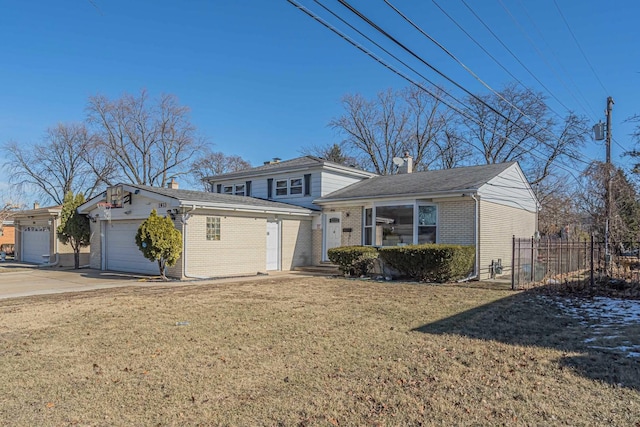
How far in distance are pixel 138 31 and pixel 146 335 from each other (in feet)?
25.4

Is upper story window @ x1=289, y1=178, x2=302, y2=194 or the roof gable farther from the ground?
upper story window @ x1=289, y1=178, x2=302, y2=194

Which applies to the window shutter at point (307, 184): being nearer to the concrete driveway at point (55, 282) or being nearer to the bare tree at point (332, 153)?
the concrete driveway at point (55, 282)

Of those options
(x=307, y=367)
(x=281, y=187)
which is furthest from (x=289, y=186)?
(x=307, y=367)

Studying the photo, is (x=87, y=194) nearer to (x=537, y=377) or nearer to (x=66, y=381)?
(x=66, y=381)

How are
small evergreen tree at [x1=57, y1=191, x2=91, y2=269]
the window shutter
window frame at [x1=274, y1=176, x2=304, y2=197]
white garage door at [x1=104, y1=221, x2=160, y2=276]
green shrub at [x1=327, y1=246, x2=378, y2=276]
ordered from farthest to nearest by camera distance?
window frame at [x1=274, y1=176, x2=304, y2=197], the window shutter, small evergreen tree at [x1=57, y1=191, x2=91, y2=269], white garage door at [x1=104, y1=221, x2=160, y2=276], green shrub at [x1=327, y1=246, x2=378, y2=276]

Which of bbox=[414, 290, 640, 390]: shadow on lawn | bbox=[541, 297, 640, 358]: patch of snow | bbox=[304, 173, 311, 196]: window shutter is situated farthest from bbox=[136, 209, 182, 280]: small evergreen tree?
bbox=[541, 297, 640, 358]: patch of snow

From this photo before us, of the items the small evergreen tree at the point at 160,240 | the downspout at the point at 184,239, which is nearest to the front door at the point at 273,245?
the downspout at the point at 184,239

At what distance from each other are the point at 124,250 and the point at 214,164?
28.8 metres

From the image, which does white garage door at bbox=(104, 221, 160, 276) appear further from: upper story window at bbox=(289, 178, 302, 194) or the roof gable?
upper story window at bbox=(289, 178, 302, 194)

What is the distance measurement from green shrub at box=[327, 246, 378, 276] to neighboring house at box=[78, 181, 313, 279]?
3360 millimetres

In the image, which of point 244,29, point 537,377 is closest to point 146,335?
point 537,377

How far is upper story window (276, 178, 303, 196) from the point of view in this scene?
19719 millimetres

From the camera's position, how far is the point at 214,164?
44.6 meters

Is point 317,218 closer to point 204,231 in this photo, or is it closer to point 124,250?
point 204,231
